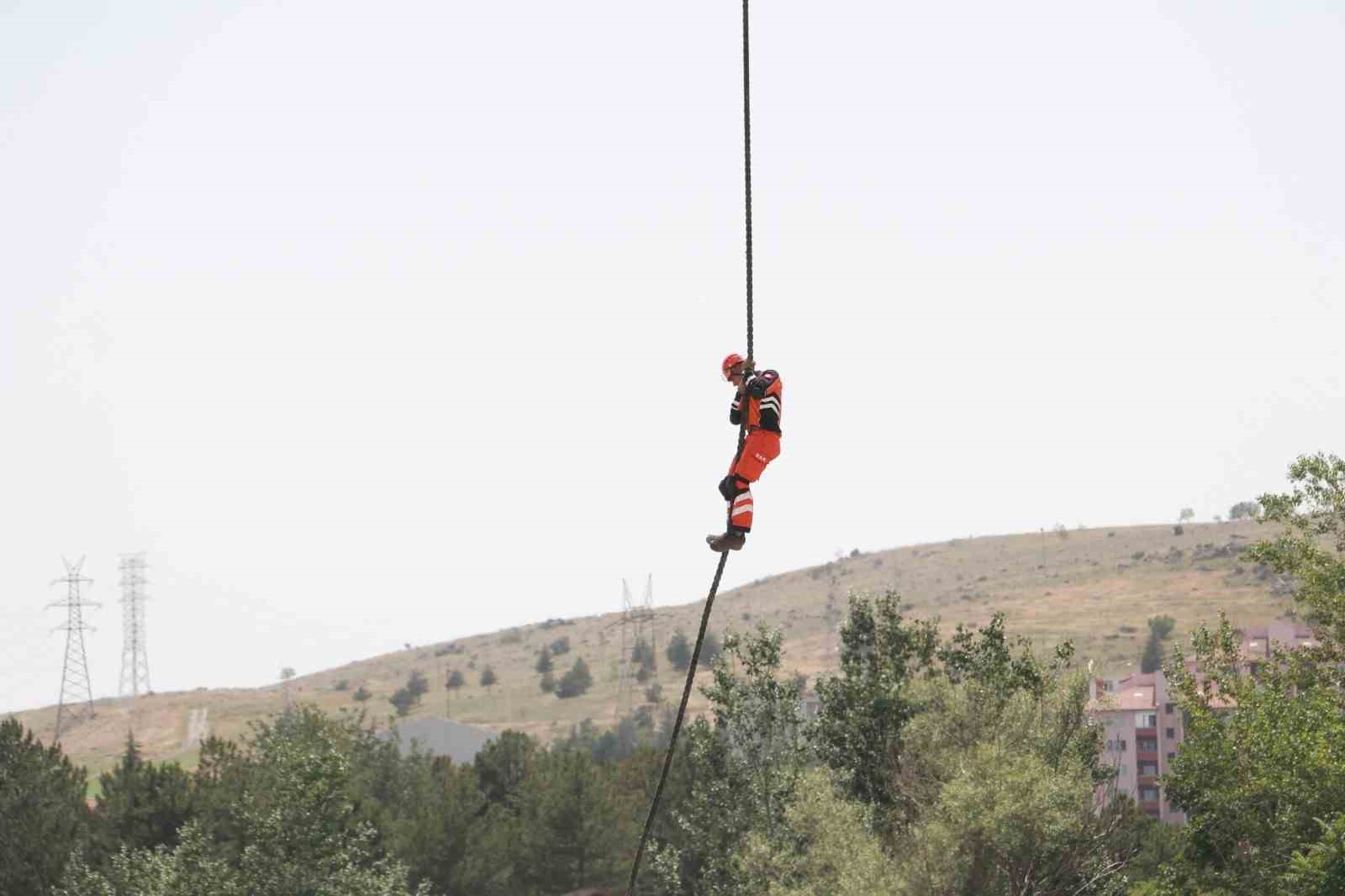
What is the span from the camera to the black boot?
1806 cm

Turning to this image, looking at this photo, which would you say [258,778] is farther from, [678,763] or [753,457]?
[753,457]

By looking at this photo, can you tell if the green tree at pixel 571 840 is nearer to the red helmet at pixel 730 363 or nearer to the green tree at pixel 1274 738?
the green tree at pixel 1274 738

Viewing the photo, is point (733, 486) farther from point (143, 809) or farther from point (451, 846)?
point (451, 846)

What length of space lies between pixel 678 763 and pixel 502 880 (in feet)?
48.0

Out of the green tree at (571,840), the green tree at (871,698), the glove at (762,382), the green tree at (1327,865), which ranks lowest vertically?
the green tree at (571,840)

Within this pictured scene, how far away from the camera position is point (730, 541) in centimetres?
1809

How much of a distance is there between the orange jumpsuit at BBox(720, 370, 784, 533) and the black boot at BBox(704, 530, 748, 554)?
0.06 m

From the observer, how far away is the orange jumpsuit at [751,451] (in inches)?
706

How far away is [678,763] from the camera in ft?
349

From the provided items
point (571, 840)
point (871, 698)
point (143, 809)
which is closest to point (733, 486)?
point (871, 698)

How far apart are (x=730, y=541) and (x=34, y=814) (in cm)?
7433

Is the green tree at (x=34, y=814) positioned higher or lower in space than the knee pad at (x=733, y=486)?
lower

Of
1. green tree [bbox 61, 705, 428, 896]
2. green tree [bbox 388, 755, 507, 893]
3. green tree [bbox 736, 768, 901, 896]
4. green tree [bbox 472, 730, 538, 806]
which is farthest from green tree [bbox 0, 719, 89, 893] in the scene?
green tree [bbox 736, 768, 901, 896]

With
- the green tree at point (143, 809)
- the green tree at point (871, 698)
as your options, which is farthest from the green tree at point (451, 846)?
the green tree at point (871, 698)
